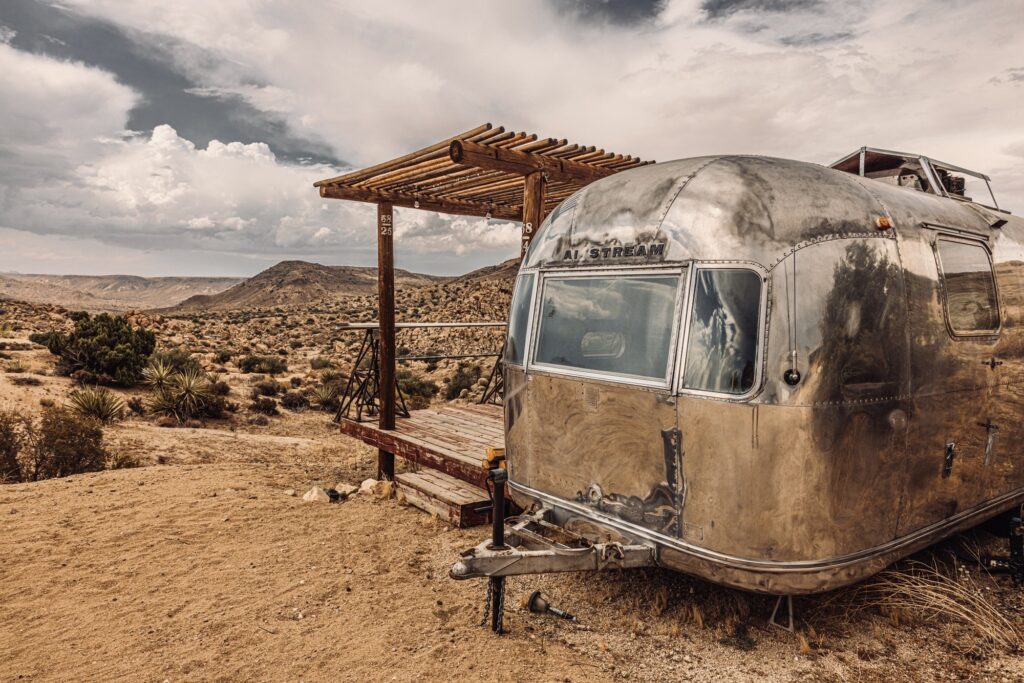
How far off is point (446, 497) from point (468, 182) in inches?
166

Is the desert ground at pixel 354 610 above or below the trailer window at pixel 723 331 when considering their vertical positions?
below

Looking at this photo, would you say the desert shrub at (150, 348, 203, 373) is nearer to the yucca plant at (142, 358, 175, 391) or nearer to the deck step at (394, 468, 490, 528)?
the yucca plant at (142, 358, 175, 391)

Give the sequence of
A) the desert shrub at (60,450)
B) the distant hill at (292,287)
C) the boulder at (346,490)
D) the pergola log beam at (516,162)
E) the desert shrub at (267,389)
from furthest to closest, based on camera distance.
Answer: the distant hill at (292,287), the desert shrub at (267,389), the desert shrub at (60,450), the boulder at (346,490), the pergola log beam at (516,162)

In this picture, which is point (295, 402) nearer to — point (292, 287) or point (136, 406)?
point (136, 406)

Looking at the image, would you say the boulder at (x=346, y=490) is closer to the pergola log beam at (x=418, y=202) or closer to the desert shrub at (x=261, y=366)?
the pergola log beam at (x=418, y=202)

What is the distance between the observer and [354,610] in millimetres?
4891

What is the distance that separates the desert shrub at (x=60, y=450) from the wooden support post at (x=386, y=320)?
4057 millimetres

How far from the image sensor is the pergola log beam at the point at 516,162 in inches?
249

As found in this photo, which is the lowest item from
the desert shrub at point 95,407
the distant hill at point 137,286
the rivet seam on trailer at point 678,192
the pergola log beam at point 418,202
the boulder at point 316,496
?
the boulder at point 316,496

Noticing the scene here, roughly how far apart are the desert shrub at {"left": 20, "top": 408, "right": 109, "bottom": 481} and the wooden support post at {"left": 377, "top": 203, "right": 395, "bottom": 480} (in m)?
4.06

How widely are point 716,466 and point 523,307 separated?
2007mm

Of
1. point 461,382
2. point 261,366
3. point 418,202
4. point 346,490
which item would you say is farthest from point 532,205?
point 261,366

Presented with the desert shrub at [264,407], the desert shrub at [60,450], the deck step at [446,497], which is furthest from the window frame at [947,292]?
the desert shrub at [264,407]

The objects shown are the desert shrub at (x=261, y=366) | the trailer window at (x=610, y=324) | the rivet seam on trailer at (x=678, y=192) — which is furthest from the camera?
the desert shrub at (x=261, y=366)
